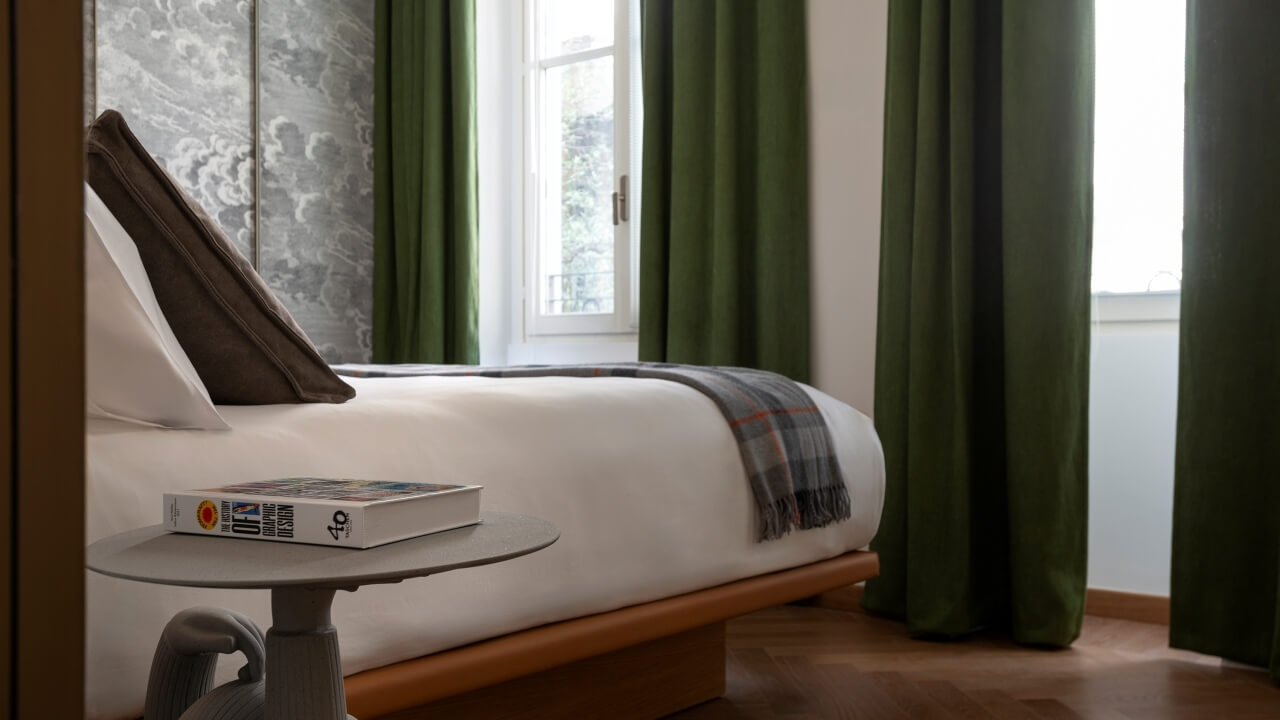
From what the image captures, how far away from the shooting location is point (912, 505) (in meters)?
2.78

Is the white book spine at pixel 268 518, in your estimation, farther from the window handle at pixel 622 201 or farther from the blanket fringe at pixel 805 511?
the window handle at pixel 622 201

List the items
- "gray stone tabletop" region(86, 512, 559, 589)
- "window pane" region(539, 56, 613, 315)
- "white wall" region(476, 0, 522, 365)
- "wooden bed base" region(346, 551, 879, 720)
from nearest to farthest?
"gray stone tabletop" region(86, 512, 559, 589)
"wooden bed base" region(346, 551, 879, 720)
"window pane" region(539, 56, 613, 315)
"white wall" region(476, 0, 522, 365)

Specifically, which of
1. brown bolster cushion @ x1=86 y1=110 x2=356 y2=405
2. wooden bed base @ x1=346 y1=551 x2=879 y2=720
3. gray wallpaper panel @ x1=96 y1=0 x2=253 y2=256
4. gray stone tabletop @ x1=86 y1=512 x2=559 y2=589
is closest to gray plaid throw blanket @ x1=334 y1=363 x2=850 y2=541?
wooden bed base @ x1=346 y1=551 x2=879 y2=720

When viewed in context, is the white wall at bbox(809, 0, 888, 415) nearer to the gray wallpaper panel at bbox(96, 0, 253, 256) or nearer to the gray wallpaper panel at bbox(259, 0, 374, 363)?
the gray wallpaper panel at bbox(259, 0, 374, 363)

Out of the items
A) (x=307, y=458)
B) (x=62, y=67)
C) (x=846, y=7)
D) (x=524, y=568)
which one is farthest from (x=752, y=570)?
(x=846, y=7)

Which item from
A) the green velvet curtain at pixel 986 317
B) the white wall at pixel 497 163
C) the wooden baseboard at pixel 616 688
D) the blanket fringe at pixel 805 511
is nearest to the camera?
the wooden baseboard at pixel 616 688

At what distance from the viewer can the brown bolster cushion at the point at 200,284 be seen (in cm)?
132

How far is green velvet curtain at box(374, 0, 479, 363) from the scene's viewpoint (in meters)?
4.05

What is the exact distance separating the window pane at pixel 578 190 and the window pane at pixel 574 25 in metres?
0.07

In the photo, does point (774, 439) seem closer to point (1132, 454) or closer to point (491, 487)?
point (491, 487)

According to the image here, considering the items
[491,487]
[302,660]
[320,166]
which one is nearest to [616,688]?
[491,487]

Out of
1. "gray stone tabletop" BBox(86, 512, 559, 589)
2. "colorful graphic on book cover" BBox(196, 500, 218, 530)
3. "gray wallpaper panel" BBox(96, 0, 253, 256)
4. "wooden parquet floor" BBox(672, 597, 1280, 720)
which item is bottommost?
"wooden parquet floor" BBox(672, 597, 1280, 720)

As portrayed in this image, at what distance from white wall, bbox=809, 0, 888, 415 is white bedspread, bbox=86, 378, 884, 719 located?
108cm

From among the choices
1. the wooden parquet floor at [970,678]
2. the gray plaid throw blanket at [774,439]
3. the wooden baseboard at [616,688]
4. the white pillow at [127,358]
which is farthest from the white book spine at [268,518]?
the wooden parquet floor at [970,678]
